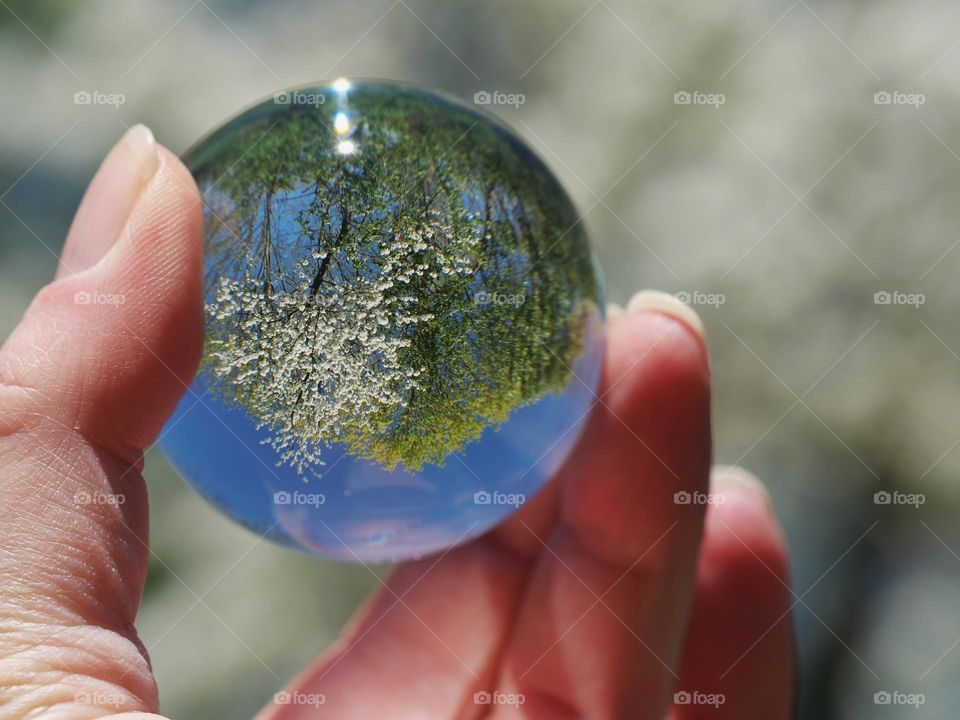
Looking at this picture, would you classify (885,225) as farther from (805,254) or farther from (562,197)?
(562,197)

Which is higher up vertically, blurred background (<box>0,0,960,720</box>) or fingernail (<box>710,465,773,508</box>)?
blurred background (<box>0,0,960,720</box>)

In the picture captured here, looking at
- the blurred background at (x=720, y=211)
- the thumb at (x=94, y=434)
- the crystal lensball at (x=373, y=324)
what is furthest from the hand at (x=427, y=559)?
the blurred background at (x=720, y=211)

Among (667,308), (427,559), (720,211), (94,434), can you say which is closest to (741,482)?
(667,308)

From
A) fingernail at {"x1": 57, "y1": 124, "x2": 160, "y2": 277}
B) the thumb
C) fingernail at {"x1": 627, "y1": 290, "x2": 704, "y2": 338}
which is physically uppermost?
fingernail at {"x1": 627, "y1": 290, "x2": 704, "y2": 338}

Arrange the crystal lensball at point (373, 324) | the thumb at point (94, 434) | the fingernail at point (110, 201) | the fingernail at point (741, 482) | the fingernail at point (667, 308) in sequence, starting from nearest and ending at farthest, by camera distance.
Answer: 1. the thumb at point (94, 434)
2. the crystal lensball at point (373, 324)
3. the fingernail at point (110, 201)
4. the fingernail at point (667, 308)
5. the fingernail at point (741, 482)

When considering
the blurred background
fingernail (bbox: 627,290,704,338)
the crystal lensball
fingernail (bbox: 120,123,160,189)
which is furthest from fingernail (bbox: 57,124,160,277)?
the blurred background

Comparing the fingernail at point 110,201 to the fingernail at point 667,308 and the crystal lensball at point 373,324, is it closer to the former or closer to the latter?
the crystal lensball at point 373,324

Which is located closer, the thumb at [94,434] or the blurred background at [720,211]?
the thumb at [94,434]

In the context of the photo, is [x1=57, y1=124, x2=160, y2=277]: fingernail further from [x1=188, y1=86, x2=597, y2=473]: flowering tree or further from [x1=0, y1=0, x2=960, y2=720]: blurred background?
[x1=0, y1=0, x2=960, y2=720]: blurred background

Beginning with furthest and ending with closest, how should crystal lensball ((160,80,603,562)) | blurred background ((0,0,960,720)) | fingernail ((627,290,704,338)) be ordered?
blurred background ((0,0,960,720))
fingernail ((627,290,704,338))
crystal lensball ((160,80,603,562))
